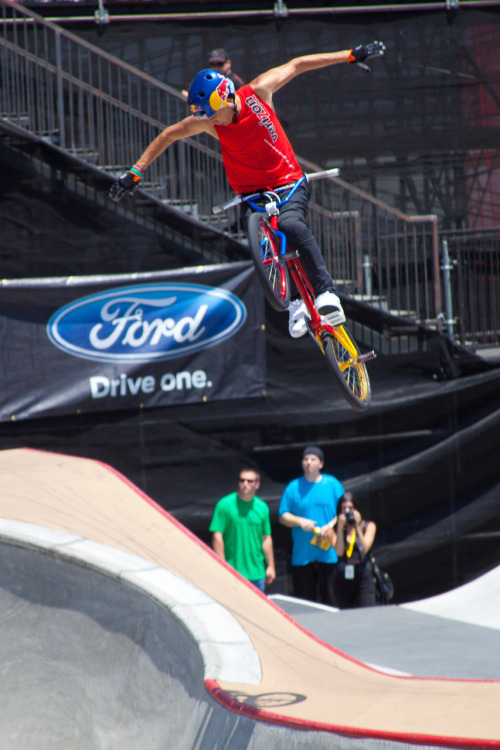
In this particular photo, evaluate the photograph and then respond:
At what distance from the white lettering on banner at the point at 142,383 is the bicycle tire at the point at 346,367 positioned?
9.53 ft

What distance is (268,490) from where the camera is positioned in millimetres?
8438

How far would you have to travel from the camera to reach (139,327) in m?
8.06

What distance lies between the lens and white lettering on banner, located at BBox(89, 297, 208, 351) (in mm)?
8023

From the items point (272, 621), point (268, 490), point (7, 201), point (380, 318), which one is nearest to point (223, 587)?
point (272, 621)

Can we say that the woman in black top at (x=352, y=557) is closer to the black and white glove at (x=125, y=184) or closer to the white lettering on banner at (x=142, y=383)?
the white lettering on banner at (x=142, y=383)

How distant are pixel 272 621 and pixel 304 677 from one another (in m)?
1.00

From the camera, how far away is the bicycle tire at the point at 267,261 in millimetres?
4527

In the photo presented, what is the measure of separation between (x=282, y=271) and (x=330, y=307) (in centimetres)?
37

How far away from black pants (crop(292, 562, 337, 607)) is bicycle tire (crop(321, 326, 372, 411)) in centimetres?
283

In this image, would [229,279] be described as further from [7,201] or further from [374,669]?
[374,669]

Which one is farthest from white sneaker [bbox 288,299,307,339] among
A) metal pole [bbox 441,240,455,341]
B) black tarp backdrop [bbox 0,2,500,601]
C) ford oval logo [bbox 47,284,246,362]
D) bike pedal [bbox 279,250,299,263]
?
metal pole [bbox 441,240,455,341]

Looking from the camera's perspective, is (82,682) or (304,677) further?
(82,682)

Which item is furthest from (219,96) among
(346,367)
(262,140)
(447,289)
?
(447,289)

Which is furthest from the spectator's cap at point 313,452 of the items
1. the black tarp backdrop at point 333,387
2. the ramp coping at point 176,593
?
the ramp coping at point 176,593
